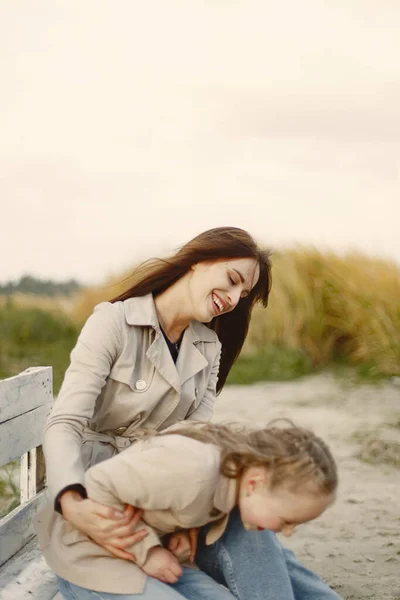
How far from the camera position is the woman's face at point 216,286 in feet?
8.81

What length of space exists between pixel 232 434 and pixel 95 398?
18.2 inches

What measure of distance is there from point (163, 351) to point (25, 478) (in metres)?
0.67

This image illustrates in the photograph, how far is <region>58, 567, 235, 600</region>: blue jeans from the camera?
Answer: 213cm

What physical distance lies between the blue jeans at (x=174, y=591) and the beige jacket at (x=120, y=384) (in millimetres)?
361

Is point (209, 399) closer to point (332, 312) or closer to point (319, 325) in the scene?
point (319, 325)

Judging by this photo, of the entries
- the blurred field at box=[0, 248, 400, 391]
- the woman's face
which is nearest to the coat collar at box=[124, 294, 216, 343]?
the woman's face

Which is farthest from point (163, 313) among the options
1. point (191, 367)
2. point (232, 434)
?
point (232, 434)

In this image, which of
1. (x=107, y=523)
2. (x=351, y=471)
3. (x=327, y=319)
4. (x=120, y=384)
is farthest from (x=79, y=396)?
(x=327, y=319)

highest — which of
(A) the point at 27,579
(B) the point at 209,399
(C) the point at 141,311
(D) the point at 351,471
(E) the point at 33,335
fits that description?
(C) the point at 141,311

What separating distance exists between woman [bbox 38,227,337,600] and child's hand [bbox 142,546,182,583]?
0.21ft

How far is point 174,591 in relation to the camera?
7.05 feet

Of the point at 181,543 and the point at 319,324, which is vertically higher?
the point at 181,543

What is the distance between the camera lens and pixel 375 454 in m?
5.98

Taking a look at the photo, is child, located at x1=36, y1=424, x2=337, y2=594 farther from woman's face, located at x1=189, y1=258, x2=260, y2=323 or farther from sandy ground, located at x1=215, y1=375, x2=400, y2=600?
sandy ground, located at x1=215, y1=375, x2=400, y2=600
